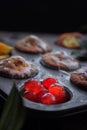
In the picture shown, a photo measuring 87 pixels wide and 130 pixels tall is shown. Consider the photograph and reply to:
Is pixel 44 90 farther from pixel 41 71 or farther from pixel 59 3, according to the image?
pixel 59 3

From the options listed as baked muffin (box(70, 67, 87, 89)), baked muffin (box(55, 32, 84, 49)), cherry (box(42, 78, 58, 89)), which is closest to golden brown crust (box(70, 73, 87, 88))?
baked muffin (box(70, 67, 87, 89))

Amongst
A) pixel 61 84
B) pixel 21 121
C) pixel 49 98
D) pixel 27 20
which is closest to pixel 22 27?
pixel 27 20

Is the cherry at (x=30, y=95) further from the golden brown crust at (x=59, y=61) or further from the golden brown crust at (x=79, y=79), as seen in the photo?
the golden brown crust at (x=59, y=61)

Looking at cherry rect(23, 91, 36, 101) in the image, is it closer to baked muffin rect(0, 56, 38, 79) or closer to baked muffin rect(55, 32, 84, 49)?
baked muffin rect(0, 56, 38, 79)

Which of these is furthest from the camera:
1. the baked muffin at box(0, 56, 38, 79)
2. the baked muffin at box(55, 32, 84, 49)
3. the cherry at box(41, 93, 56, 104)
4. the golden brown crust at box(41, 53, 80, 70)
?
the baked muffin at box(55, 32, 84, 49)

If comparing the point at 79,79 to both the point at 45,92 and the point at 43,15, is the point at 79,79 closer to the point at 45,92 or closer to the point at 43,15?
the point at 45,92

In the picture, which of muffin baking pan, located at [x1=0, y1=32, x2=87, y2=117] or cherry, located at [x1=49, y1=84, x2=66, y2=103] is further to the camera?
cherry, located at [x1=49, y1=84, x2=66, y2=103]

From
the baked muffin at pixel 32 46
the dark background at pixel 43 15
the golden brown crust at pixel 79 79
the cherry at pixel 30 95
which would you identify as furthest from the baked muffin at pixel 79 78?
the dark background at pixel 43 15

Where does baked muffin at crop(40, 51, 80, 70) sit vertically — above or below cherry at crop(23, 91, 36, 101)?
below
